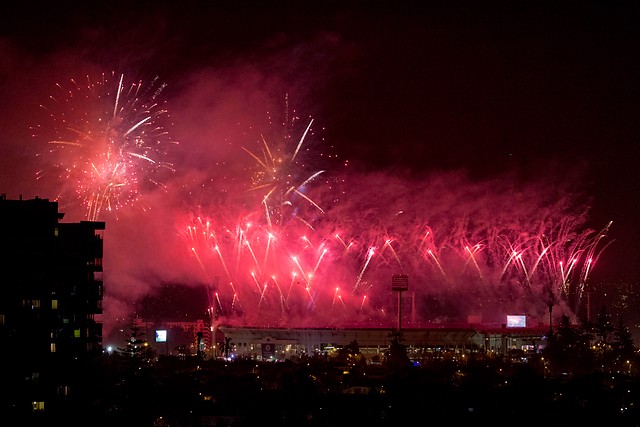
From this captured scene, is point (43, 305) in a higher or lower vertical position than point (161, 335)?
higher

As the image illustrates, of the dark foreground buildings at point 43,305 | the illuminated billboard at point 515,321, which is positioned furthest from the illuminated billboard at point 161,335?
the illuminated billboard at point 515,321

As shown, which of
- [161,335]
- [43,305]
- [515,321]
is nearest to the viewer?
[43,305]

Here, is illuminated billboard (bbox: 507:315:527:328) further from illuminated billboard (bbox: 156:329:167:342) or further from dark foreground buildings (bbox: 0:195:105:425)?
dark foreground buildings (bbox: 0:195:105:425)

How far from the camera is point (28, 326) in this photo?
2872 centimetres

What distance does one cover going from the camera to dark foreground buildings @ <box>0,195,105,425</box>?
2784 cm

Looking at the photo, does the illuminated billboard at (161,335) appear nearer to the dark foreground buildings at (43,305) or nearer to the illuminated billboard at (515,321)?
the dark foreground buildings at (43,305)

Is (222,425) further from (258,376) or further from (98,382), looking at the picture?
(258,376)

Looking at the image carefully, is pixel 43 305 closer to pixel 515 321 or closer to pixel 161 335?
pixel 161 335

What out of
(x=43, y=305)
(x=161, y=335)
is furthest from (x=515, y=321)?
(x=43, y=305)

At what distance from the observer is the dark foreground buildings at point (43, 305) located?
91.4ft

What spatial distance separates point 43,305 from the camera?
101 feet

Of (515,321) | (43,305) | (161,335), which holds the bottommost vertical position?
(161,335)

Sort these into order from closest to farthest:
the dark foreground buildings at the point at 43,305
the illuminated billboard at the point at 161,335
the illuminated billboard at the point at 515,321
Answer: the dark foreground buildings at the point at 43,305 → the illuminated billboard at the point at 161,335 → the illuminated billboard at the point at 515,321

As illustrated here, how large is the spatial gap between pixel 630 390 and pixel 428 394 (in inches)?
320
